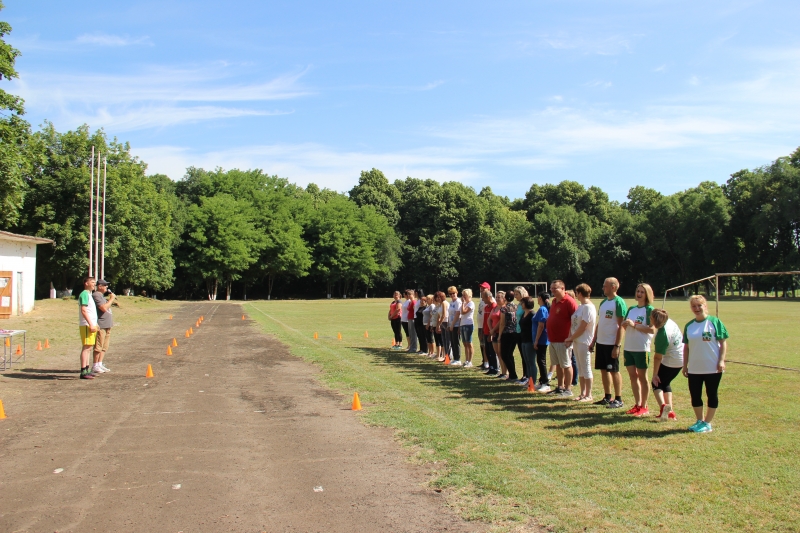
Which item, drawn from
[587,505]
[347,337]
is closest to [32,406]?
[587,505]

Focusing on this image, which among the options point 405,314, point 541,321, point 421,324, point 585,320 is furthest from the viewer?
point 405,314

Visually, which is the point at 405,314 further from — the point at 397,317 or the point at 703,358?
the point at 703,358

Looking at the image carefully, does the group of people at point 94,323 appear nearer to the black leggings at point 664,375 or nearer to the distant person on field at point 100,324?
the distant person on field at point 100,324

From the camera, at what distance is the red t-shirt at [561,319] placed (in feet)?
34.1

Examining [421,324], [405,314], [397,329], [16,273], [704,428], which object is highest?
[16,273]

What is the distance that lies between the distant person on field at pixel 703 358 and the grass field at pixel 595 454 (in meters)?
0.36

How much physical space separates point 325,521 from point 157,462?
265 cm

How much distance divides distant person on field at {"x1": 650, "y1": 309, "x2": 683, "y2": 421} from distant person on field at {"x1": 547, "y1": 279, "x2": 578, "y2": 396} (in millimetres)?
1943


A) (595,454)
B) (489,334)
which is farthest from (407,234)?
(595,454)

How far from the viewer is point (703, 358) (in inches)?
304

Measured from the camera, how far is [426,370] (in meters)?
13.9

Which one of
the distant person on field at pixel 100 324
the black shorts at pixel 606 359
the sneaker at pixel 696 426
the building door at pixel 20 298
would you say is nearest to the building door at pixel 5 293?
the building door at pixel 20 298

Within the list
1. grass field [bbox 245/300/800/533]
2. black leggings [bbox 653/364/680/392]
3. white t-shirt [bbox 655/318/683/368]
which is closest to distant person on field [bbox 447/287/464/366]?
grass field [bbox 245/300/800/533]

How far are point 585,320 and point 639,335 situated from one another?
1.16 meters
